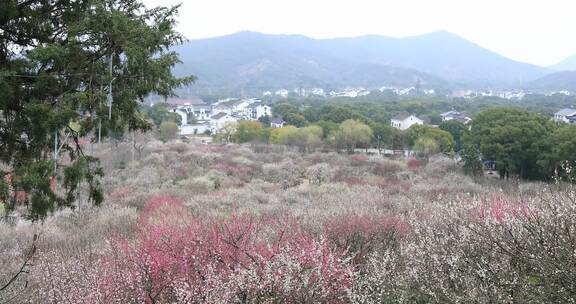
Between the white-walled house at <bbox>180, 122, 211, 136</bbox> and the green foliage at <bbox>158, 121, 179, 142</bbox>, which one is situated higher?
the green foliage at <bbox>158, 121, 179, 142</bbox>

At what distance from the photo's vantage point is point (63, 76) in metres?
6.17

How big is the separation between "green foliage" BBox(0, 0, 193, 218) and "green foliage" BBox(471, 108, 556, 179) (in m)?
24.4

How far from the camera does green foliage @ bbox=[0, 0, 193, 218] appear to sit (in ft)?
18.7

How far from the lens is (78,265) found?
5.62 m

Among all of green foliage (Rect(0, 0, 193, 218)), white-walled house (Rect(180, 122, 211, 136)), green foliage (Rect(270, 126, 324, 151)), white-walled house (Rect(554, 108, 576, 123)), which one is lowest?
white-walled house (Rect(180, 122, 211, 136))

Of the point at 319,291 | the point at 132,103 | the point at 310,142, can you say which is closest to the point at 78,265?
the point at 132,103

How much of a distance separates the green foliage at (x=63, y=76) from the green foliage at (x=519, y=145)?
24448 millimetres

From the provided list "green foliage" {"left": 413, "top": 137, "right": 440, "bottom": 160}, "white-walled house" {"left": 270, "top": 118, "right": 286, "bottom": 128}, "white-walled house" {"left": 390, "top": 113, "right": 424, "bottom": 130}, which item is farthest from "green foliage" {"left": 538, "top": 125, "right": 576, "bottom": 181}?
"white-walled house" {"left": 390, "top": 113, "right": 424, "bottom": 130}

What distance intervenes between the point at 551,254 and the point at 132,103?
5377 millimetres

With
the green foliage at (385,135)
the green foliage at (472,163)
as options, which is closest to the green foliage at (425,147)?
the green foliage at (385,135)

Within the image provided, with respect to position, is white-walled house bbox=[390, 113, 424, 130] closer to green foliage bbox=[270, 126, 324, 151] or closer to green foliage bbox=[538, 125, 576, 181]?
green foliage bbox=[270, 126, 324, 151]

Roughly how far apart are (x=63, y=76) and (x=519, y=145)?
25.8 metres

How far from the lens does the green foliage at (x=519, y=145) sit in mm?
26484

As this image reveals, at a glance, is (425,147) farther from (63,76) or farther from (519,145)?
(63,76)
